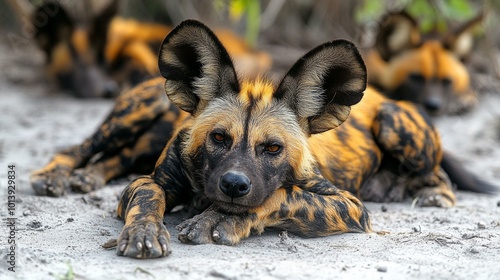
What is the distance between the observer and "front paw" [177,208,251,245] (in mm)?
3508

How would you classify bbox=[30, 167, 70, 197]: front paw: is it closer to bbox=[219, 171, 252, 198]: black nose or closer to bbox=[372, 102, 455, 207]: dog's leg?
bbox=[219, 171, 252, 198]: black nose

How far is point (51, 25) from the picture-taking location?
9.40 meters

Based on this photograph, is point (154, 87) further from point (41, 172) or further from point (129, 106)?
point (41, 172)

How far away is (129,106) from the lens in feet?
17.0

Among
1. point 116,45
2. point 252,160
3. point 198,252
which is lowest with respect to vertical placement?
point 198,252

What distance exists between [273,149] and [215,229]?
0.50 metres

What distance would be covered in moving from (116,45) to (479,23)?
4.29 meters

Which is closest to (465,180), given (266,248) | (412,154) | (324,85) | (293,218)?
(412,154)

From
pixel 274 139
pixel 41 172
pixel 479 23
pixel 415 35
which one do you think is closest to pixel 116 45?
pixel 415 35

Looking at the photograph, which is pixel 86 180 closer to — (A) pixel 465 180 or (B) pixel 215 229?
(B) pixel 215 229

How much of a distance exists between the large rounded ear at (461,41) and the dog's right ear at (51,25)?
4.48 meters

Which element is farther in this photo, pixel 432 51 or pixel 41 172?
pixel 432 51

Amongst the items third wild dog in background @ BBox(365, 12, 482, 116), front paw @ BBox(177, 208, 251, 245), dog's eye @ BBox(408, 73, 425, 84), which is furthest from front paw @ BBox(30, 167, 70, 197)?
dog's eye @ BBox(408, 73, 425, 84)

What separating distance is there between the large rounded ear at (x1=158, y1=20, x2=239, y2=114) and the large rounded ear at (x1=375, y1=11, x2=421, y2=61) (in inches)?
192
